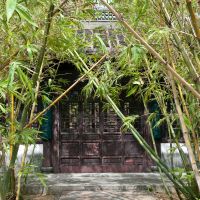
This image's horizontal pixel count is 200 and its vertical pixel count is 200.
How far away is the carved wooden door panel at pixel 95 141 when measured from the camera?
822cm

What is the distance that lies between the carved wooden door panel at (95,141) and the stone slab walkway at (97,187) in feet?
1.65

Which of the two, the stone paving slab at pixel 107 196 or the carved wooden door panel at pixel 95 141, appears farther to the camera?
the carved wooden door panel at pixel 95 141

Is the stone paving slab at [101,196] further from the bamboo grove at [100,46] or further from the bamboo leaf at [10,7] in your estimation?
the bamboo leaf at [10,7]

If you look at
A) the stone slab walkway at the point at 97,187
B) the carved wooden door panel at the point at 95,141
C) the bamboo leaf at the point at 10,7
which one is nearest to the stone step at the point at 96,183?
the stone slab walkway at the point at 97,187

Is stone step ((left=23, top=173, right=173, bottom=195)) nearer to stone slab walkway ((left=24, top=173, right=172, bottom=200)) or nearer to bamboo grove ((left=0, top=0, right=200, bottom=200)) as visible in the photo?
stone slab walkway ((left=24, top=173, right=172, bottom=200))

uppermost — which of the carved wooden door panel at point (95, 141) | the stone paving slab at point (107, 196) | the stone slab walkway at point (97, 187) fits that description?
the carved wooden door panel at point (95, 141)

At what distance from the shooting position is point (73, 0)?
3021mm

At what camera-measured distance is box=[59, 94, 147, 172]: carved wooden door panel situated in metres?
8.22

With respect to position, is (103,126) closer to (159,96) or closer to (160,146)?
(160,146)

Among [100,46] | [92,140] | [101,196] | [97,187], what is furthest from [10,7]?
[92,140]

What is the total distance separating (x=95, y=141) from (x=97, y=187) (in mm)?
1761

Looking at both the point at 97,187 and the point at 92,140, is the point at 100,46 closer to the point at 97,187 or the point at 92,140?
the point at 97,187

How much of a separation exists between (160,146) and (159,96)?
369 cm

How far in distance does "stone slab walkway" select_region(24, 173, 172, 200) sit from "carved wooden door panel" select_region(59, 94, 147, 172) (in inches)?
19.8
